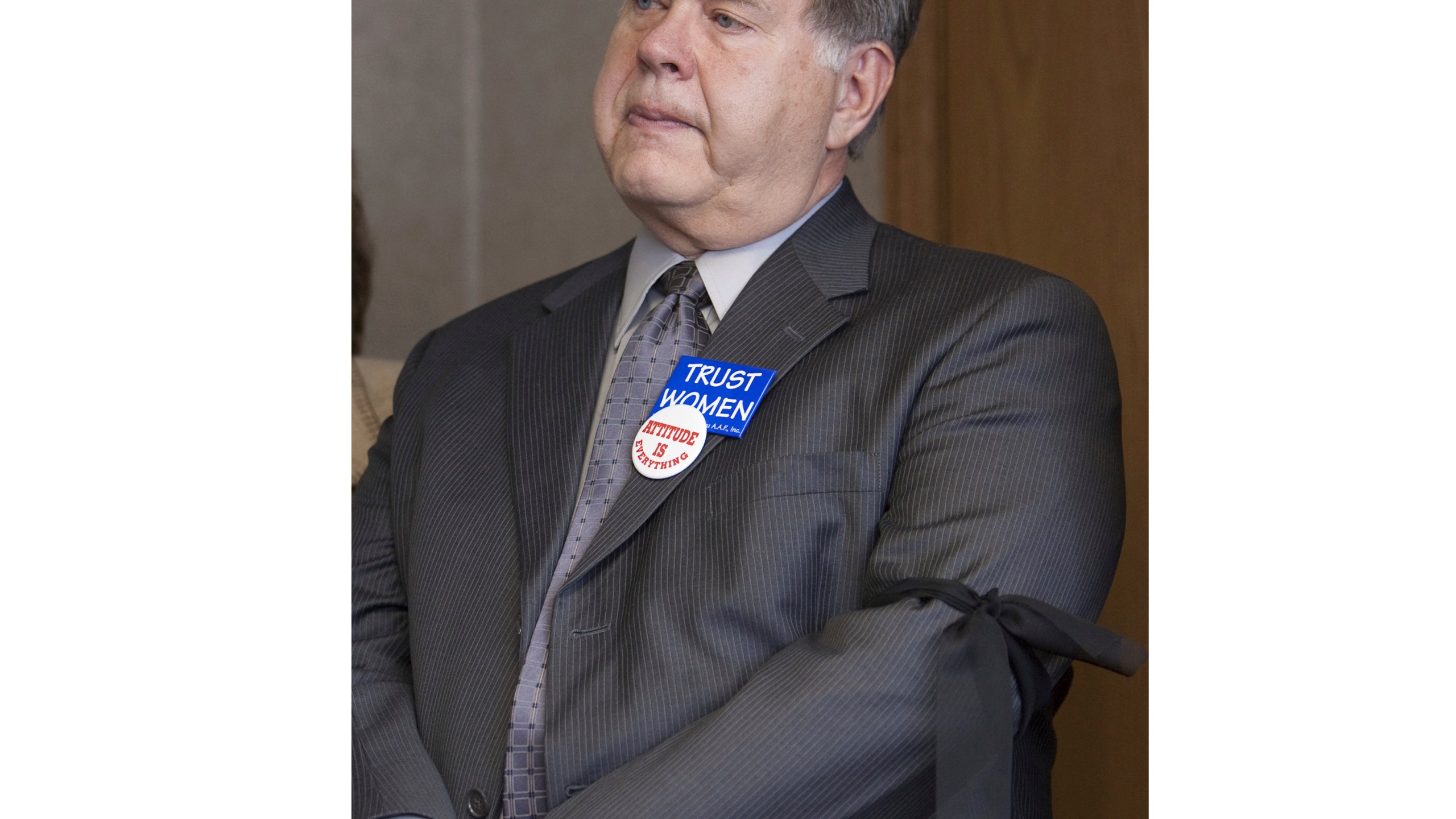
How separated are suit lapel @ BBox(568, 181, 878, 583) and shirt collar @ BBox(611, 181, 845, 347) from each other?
4cm

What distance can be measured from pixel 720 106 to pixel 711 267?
180mm

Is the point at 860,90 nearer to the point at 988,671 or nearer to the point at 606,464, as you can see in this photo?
the point at 606,464

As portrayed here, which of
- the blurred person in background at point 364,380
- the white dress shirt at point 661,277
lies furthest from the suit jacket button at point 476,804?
the blurred person in background at point 364,380

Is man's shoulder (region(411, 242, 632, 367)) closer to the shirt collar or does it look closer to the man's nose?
the shirt collar

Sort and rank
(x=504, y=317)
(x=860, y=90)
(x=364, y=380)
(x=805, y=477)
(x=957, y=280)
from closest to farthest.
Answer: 1. (x=805, y=477)
2. (x=957, y=280)
3. (x=860, y=90)
4. (x=504, y=317)
5. (x=364, y=380)

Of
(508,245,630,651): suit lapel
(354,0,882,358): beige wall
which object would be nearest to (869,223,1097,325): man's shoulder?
(508,245,630,651): suit lapel

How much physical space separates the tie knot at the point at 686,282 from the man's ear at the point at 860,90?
22 cm

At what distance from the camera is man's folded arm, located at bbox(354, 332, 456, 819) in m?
1.41

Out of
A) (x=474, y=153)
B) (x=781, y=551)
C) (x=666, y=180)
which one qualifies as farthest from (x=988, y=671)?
(x=474, y=153)

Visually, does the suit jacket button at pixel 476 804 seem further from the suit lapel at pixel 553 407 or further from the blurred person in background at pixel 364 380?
the blurred person in background at pixel 364 380

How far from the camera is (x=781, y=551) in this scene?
1.36 metres

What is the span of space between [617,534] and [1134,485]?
85 centimetres

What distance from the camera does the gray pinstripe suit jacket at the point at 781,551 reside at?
1.24 m
